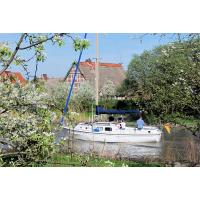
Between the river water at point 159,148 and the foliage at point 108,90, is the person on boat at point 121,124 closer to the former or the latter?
the river water at point 159,148

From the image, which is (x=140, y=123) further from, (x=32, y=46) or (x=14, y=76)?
(x=32, y=46)

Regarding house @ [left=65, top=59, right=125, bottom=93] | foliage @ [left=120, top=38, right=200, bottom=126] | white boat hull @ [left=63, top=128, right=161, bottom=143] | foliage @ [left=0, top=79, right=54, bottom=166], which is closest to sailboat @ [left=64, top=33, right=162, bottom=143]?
white boat hull @ [left=63, top=128, right=161, bottom=143]

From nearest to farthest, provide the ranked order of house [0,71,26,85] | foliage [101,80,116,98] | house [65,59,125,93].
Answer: house [0,71,26,85], house [65,59,125,93], foliage [101,80,116,98]

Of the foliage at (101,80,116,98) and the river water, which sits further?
the river water

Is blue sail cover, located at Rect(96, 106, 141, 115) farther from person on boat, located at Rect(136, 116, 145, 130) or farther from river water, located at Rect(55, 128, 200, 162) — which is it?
river water, located at Rect(55, 128, 200, 162)

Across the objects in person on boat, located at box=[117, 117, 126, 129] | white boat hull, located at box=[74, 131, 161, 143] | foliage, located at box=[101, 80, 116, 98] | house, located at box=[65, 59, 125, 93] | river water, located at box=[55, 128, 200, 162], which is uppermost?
house, located at box=[65, 59, 125, 93]

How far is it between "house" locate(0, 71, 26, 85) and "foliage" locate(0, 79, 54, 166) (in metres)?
0.07

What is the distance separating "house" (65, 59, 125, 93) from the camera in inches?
204

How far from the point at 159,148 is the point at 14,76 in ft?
9.43

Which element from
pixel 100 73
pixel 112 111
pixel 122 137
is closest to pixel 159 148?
pixel 122 137

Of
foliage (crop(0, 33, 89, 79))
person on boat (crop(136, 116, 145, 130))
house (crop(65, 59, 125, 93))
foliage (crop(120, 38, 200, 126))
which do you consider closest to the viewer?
foliage (crop(0, 33, 89, 79))

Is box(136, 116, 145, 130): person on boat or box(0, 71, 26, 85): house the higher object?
box(0, 71, 26, 85): house
